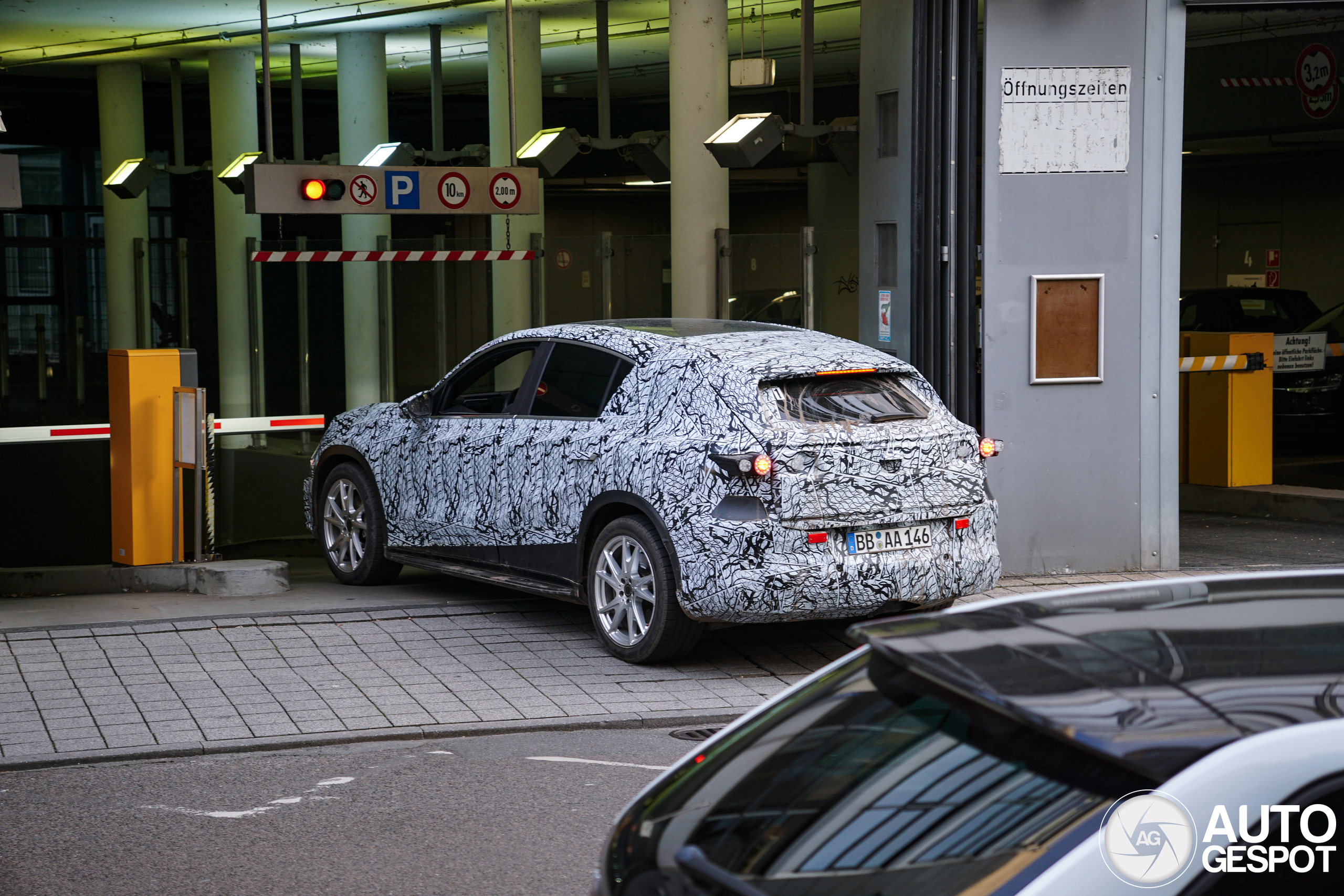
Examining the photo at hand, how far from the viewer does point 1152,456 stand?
388 inches

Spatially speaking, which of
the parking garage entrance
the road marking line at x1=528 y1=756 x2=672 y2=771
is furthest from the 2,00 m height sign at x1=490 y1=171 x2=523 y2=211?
the road marking line at x1=528 y1=756 x2=672 y2=771

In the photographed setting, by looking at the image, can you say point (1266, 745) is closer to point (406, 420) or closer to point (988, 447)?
point (988, 447)

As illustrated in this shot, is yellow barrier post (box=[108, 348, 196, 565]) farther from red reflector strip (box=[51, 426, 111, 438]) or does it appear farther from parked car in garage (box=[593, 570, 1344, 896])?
parked car in garage (box=[593, 570, 1344, 896])

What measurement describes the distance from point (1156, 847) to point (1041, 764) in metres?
0.20

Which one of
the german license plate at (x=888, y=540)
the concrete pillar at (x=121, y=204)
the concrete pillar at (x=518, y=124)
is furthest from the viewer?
the concrete pillar at (x=121, y=204)

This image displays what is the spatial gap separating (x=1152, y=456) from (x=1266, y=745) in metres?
8.39

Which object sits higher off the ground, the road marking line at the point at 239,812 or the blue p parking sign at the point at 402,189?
the blue p parking sign at the point at 402,189

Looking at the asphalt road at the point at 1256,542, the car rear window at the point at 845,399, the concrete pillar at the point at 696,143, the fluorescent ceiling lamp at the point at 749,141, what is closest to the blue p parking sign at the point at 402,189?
the concrete pillar at the point at 696,143

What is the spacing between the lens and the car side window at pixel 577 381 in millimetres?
7793

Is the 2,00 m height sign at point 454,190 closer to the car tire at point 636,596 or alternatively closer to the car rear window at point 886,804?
the car tire at point 636,596

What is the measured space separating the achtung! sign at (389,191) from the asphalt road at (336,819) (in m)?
6.43

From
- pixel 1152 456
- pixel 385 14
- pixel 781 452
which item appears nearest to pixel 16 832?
pixel 781 452

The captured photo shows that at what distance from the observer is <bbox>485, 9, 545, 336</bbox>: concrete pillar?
16.6 meters

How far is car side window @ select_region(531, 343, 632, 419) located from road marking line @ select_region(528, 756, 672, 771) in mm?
2233
